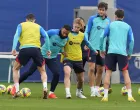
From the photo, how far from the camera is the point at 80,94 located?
13.9 m

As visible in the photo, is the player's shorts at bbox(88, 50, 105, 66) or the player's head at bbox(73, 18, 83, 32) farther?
the player's shorts at bbox(88, 50, 105, 66)

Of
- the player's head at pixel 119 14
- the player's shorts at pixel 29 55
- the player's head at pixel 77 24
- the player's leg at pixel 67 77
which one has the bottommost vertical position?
the player's leg at pixel 67 77

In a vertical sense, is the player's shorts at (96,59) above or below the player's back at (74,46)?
below

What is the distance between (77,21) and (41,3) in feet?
25.2

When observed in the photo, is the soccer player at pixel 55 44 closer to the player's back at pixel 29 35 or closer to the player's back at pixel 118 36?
the player's back at pixel 29 35

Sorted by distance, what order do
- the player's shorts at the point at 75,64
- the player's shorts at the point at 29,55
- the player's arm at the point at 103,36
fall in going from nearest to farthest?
1. the player's arm at the point at 103,36
2. the player's shorts at the point at 29,55
3. the player's shorts at the point at 75,64

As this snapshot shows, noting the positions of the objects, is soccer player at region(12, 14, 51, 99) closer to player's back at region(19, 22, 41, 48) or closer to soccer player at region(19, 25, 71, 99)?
player's back at region(19, 22, 41, 48)

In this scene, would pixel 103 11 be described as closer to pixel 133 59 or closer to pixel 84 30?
pixel 84 30

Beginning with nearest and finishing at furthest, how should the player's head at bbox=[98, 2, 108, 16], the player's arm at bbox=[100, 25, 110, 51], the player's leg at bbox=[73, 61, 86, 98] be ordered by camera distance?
the player's arm at bbox=[100, 25, 110, 51] < the player's leg at bbox=[73, 61, 86, 98] < the player's head at bbox=[98, 2, 108, 16]

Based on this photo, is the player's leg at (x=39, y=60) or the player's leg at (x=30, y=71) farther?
the player's leg at (x=30, y=71)

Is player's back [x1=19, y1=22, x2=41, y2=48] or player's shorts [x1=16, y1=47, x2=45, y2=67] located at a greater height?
player's back [x1=19, y1=22, x2=41, y2=48]

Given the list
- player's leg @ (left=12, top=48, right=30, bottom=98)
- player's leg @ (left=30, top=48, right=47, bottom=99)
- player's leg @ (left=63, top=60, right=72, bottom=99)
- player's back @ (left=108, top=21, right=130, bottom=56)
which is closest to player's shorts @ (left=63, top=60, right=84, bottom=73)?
player's leg @ (left=63, top=60, right=72, bottom=99)

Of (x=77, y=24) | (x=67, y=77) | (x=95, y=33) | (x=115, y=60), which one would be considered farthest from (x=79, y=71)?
(x=115, y=60)

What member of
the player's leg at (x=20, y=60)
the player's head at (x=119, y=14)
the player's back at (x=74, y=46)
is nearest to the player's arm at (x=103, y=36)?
the player's head at (x=119, y=14)
